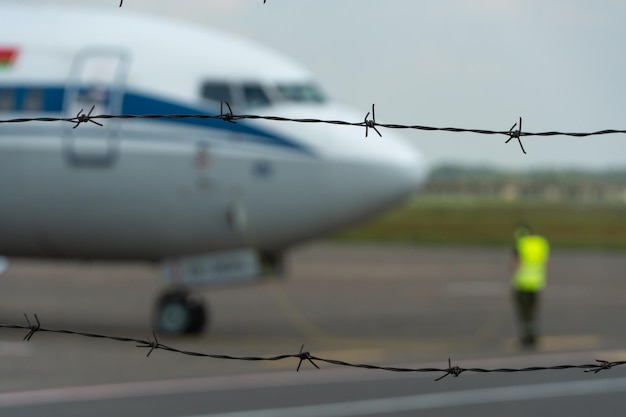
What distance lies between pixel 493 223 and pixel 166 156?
6460cm

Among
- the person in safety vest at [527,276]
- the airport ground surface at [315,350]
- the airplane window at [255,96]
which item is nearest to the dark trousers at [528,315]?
the person in safety vest at [527,276]

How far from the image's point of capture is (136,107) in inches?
669

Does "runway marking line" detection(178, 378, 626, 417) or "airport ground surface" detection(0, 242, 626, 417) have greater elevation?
"airport ground surface" detection(0, 242, 626, 417)

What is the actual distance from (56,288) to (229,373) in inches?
558

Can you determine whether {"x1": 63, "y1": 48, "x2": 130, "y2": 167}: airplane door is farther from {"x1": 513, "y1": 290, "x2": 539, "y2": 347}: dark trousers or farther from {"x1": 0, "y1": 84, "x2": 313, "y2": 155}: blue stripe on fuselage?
{"x1": 513, "y1": 290, "x2": 539, "y2": 347}: dark trousers

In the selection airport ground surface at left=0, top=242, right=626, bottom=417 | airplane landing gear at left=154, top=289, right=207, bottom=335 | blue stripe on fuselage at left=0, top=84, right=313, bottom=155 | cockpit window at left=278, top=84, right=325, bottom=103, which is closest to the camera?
airport ground surface at left=0, top=242, right=626, bottom=417

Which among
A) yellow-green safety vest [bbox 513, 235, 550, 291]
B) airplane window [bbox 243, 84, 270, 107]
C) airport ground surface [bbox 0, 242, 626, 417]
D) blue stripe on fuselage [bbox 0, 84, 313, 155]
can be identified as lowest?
airport ground surface [bbox 0, 242, 626, 417]

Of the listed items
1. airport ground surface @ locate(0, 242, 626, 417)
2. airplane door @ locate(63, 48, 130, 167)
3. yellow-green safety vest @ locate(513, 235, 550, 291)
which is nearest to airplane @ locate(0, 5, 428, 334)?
airplane door @ locate(63, 48, 130, 167)

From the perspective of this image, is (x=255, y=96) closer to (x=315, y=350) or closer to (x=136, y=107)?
(x=136, y=107)

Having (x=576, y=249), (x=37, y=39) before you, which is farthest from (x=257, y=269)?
(x=576, y=249)

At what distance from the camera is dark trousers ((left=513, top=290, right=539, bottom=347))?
19.1 m

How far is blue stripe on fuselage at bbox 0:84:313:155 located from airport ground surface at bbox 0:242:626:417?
266 cm

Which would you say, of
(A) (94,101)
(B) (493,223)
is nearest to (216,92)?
(A) (94,101)

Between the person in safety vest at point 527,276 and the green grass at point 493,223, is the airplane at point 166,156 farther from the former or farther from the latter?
the green grass at point 493,223
